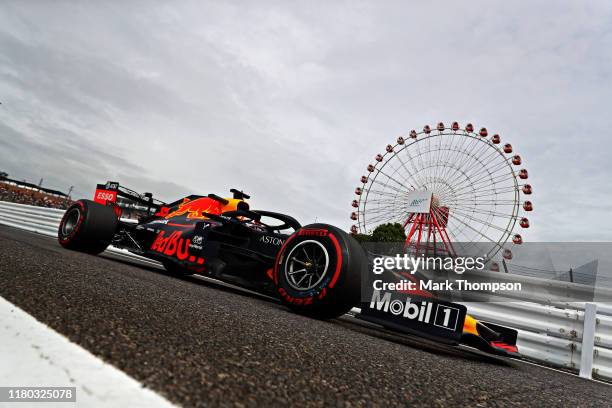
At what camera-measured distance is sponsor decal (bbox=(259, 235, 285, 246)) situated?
3488 millimetres

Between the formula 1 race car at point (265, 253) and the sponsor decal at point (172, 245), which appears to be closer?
the formula 1 race car at point (265, 253)

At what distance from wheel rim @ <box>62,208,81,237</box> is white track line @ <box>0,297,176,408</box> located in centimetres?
485

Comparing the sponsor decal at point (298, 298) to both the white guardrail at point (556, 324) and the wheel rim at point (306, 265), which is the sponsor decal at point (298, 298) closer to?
the wheel rim at point (306, 265)

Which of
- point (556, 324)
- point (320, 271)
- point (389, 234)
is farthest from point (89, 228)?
point (389, 234)

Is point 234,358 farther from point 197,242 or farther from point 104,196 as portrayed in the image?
point 104,196

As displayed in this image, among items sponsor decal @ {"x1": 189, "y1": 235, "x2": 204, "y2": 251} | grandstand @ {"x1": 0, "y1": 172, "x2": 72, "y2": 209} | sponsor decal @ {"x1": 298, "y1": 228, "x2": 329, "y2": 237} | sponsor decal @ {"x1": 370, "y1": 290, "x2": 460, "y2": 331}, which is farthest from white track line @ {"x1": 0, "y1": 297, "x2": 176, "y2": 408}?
grandstand @ {"x1": 0, "y1": 172, "x2": 72, "y2": 209}

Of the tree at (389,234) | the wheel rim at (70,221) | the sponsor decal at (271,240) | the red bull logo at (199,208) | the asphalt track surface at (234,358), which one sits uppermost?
the tree at (389,234)

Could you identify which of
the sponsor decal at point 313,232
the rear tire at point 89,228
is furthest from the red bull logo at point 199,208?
the sponsor decal at point 313,232

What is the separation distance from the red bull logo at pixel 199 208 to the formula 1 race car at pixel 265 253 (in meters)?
0.01

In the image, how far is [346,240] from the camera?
279 cm

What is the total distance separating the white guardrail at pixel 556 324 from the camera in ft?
12.0

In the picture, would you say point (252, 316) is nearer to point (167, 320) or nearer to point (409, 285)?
point (167, 320)

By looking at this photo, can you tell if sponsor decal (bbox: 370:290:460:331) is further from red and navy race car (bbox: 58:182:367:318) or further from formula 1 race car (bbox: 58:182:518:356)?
red and navy race car (bbox: 58:182:367:318)

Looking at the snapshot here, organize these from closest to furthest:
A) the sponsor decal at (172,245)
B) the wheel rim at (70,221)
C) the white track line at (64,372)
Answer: the white track line at (64,372), the sponsor decal at (172,245), the wheel rim at (70,221)
